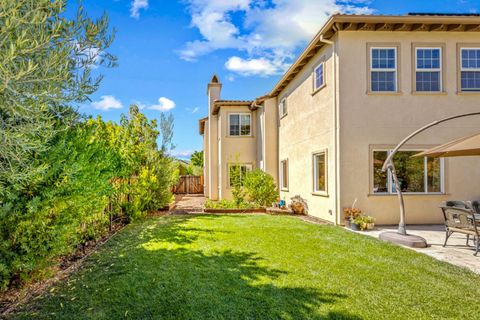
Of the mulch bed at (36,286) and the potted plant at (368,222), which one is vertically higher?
the potted plant at (368,222)

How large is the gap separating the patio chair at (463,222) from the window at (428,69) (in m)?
5.27

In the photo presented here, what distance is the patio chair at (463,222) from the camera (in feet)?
22.3

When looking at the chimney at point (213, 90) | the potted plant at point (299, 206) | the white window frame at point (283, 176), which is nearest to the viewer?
the potted plant at point (299, 206)

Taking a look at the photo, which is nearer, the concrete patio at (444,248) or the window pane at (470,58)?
the concrete patio at (444,248)

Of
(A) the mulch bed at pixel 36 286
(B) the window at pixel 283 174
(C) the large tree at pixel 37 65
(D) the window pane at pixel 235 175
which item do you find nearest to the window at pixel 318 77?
(B) the window at pixel 283 174

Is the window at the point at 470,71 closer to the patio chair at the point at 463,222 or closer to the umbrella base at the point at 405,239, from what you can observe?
the patio chair at the point at 463,222

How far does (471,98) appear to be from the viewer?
10.6m

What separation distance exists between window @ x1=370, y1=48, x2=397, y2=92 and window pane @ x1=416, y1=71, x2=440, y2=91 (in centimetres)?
91

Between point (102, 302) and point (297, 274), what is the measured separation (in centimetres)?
339

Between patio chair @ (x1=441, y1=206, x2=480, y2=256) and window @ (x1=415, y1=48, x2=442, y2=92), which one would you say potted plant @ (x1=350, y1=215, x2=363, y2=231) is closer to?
patio chair @ (x1=441, y1=206, x2=480, y2=256)

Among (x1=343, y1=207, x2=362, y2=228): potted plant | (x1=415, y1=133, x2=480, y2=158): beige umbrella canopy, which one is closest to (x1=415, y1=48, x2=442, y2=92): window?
(x1=415, y1=133, x2=480, y2=158): beige umbrella canopy

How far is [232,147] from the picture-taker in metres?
19.6

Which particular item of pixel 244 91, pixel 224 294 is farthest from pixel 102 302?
pixel 244 91

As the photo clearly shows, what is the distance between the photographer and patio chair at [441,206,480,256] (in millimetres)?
6785
